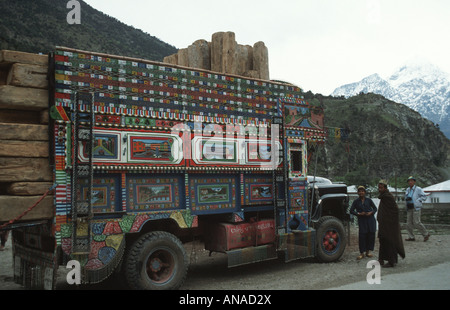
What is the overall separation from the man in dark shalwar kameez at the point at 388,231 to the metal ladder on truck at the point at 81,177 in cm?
560

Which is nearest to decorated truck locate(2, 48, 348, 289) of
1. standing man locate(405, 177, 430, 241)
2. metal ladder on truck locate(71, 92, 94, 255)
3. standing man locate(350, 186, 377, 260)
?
metal ladder on truck locate(71, 92, 94, 255)

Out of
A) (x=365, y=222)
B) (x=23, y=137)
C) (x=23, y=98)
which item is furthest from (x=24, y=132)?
(x=365, y=222)

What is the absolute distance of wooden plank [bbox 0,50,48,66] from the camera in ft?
18.0

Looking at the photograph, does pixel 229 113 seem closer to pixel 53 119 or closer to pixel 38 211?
pixel 53 119

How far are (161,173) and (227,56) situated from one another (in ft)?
9.65

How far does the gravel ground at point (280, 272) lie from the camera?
691cm

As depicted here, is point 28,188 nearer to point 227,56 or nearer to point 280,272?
point 227,56

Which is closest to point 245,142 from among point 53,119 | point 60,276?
point 53,119

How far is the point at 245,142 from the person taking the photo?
7.48 metres

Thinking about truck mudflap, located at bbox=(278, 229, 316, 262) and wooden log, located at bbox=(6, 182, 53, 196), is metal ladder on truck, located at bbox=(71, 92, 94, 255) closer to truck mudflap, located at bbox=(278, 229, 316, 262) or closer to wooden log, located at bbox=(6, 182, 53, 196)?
wooden log, located at bbox=(6, 182, 53, 196)

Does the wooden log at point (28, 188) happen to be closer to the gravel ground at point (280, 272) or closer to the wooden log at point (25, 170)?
the wooden log at point (25, 170)

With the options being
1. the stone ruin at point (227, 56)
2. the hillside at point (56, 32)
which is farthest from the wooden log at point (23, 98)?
the hillside at point (56, 32)

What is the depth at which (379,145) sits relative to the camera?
92.8 m
